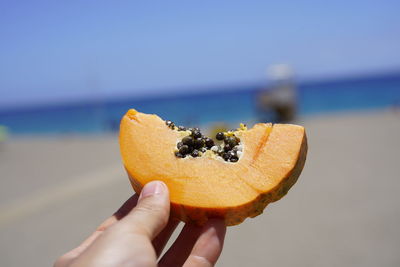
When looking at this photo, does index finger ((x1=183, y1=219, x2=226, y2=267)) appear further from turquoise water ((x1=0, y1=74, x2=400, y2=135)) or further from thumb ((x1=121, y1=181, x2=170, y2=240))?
turquoise water ((x1=0, y1=74, x2=400, y2=135))

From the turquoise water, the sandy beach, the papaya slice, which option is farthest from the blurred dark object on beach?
the papaya slice

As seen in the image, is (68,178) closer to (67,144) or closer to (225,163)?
(67,144)

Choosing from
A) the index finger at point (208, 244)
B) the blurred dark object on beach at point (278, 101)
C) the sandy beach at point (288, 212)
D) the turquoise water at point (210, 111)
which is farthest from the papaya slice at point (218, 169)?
the blurred dark object on beach at point (278, 101)

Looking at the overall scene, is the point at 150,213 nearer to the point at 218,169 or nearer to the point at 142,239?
the point at 142,239

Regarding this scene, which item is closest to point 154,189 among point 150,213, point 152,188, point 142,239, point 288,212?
point 152,188

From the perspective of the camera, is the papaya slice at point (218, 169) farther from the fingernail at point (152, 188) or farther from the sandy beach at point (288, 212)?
the sandy beach at point (288, 212)

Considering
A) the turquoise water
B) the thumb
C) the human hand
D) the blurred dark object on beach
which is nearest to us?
the human hand
